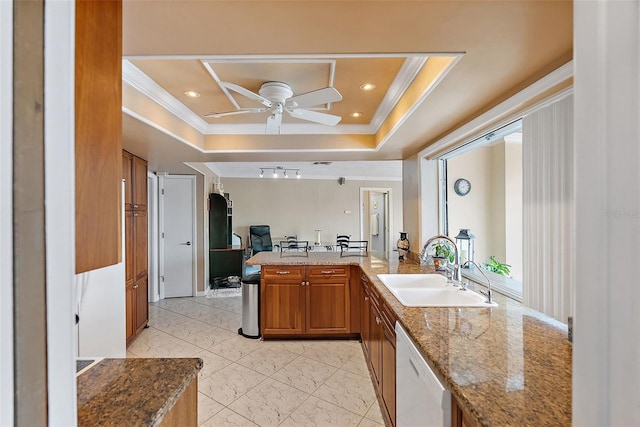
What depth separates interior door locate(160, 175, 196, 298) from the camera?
508 centimetres

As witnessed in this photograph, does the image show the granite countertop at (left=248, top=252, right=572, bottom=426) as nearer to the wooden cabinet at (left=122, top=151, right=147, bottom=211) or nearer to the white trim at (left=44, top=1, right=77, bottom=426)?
the white trim at (left=44, top=1, right=77, bottom=426)

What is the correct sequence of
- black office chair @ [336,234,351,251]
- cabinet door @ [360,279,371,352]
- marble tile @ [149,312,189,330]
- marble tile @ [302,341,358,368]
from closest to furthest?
1. cabinet door @ [360,279,371,352]
2. marble tile @ [302,341,358,368]
3. marble tile @ [149,312,189,330]
4. black office chair @ [336,234,351,251]

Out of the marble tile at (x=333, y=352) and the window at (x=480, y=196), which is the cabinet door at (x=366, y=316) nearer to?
the marble tile at (x=333, y=352)

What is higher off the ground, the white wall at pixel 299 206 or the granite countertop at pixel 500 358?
the white wall at pixel 299 206

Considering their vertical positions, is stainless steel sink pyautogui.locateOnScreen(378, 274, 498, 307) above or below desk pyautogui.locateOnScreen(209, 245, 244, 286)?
above

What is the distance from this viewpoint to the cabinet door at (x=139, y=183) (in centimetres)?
350

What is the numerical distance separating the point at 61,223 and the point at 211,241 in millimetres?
5658

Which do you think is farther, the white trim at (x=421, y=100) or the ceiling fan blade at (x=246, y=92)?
the ceiling fan blade at (x=246, y=92)

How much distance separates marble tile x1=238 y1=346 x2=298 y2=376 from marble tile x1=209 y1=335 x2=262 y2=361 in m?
0.08

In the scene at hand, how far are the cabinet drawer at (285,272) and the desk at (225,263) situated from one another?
2.69 metres

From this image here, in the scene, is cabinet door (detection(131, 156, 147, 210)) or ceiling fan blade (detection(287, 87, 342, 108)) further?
cabinet door (detection(131, 156, 147, 210))

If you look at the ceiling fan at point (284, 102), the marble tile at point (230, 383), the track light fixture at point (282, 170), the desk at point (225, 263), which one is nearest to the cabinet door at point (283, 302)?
the marble tile at point (230, 383)

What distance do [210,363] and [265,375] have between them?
603mm

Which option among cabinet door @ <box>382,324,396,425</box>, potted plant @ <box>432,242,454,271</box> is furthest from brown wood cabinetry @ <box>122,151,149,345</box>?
potted plant @ <box>432,242,454,271</box>
